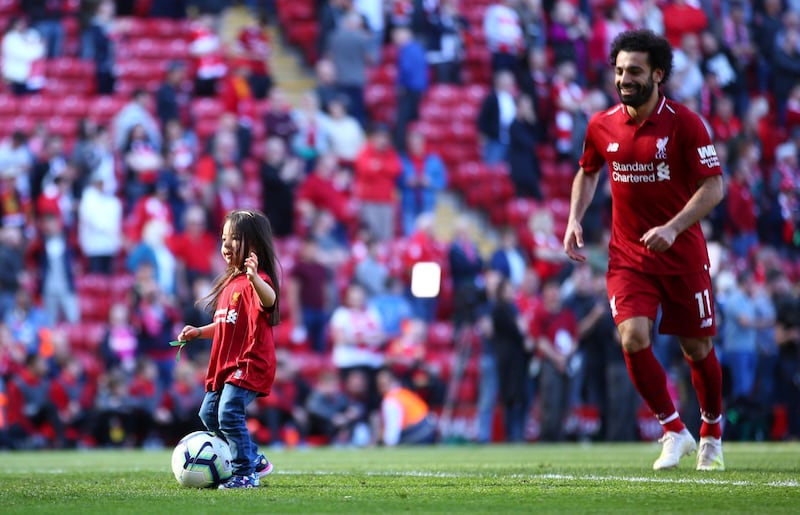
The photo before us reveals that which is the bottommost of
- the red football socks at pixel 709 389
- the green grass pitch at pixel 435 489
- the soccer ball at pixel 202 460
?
the green grass pitch at pixel 435 489

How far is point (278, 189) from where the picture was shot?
A: 59.5 ft

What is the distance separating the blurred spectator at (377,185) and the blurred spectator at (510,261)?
149 cm

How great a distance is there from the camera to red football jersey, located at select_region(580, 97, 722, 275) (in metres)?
7.86

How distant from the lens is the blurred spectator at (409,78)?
20.9 metres

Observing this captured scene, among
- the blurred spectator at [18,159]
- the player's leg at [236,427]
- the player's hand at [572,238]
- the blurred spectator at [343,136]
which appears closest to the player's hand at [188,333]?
the player's leg at [236,427]

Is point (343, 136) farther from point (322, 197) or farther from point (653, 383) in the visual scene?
point (653, 383)

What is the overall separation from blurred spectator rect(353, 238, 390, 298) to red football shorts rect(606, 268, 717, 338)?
32.1 feet

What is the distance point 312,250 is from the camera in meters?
17.2

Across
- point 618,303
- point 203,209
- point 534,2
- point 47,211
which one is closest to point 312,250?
point 203,209

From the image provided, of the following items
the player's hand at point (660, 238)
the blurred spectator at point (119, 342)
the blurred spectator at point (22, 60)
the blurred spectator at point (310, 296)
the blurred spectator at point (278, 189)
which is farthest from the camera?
the blurred spectator at point (22, 60)

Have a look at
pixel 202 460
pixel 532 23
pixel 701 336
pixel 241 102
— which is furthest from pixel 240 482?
pixel 532 23

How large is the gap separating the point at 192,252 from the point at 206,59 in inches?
148

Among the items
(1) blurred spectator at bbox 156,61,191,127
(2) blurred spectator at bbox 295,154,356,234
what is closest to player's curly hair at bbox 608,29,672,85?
(2) blurred spectator at bbox 295,154,356,234

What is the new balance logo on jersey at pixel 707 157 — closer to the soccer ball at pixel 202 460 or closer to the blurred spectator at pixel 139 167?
the soccer ball at pixel 202 460
